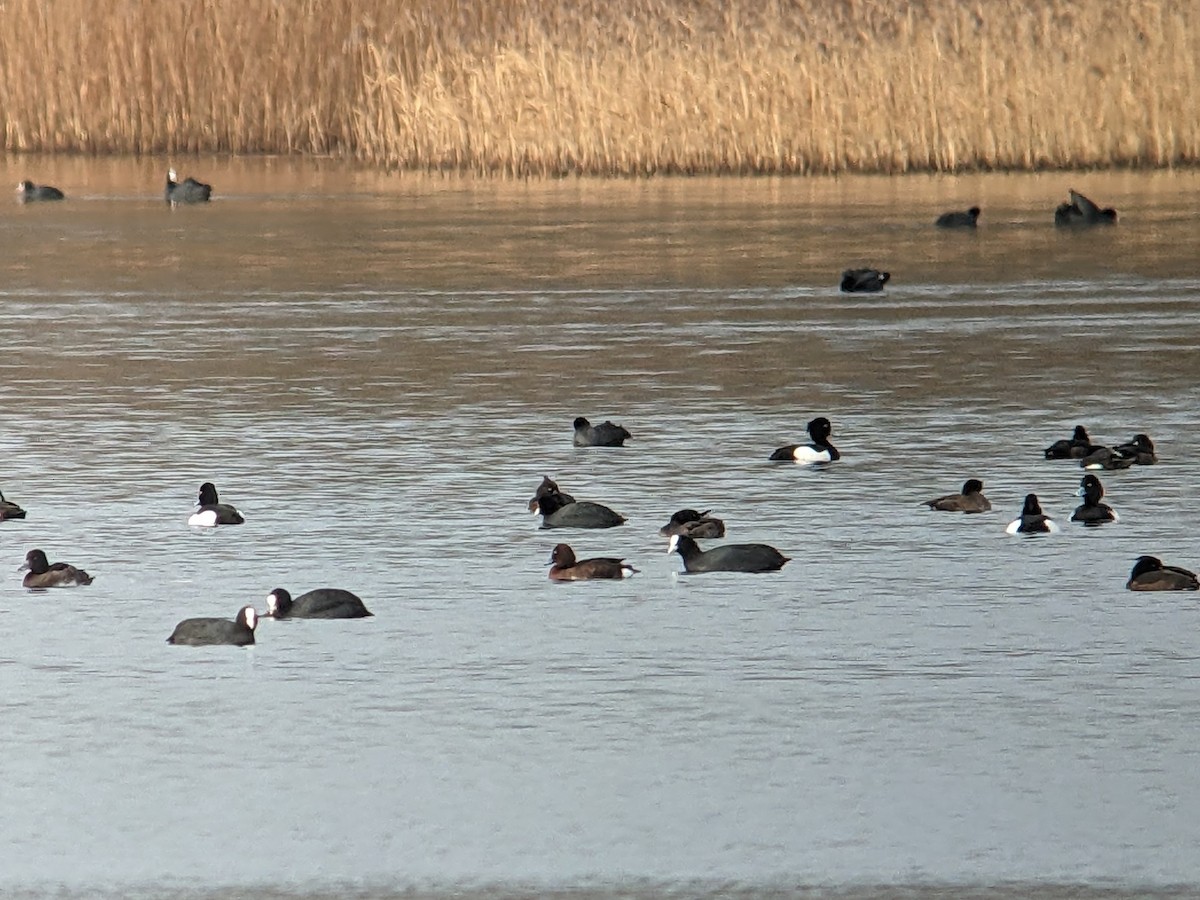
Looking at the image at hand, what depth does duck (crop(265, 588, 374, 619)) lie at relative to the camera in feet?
28.7

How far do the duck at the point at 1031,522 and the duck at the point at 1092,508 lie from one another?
0.18 m

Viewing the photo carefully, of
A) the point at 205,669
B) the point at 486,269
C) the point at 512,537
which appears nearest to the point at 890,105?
the point at 486,269

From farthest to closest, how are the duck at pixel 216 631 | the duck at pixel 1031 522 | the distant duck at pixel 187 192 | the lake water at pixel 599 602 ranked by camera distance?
the distant duck at pixel 187 192 → the duck at pixel 1031 522 → the duck at pixel 216 631 → the lake water at pixel 599 602

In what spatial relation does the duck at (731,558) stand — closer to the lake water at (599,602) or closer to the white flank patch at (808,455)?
the lake water at (599,602)

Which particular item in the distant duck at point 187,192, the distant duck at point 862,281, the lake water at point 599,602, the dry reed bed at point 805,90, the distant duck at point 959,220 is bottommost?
the lake water at point 599,602

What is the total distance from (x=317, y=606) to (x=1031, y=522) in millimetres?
3113

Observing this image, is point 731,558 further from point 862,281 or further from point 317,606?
point 862,281

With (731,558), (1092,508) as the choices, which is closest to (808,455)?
(1092,508)

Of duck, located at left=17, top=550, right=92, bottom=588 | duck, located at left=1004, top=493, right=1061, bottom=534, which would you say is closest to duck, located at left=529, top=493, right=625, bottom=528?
duck, located at left=1004, top=493, right=1061, bottom=534

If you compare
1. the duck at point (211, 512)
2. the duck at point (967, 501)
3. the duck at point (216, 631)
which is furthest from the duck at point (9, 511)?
the duck at point (967, 501)

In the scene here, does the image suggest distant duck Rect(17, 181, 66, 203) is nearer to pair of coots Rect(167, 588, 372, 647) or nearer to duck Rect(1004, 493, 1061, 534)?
duck Rect(1004, 493, 1061, 534)

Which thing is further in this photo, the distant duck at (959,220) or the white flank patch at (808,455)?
the distant duck at (959,220)

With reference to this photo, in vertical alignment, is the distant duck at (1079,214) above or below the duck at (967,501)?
above

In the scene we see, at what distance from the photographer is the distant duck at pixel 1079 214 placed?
2372 cm
